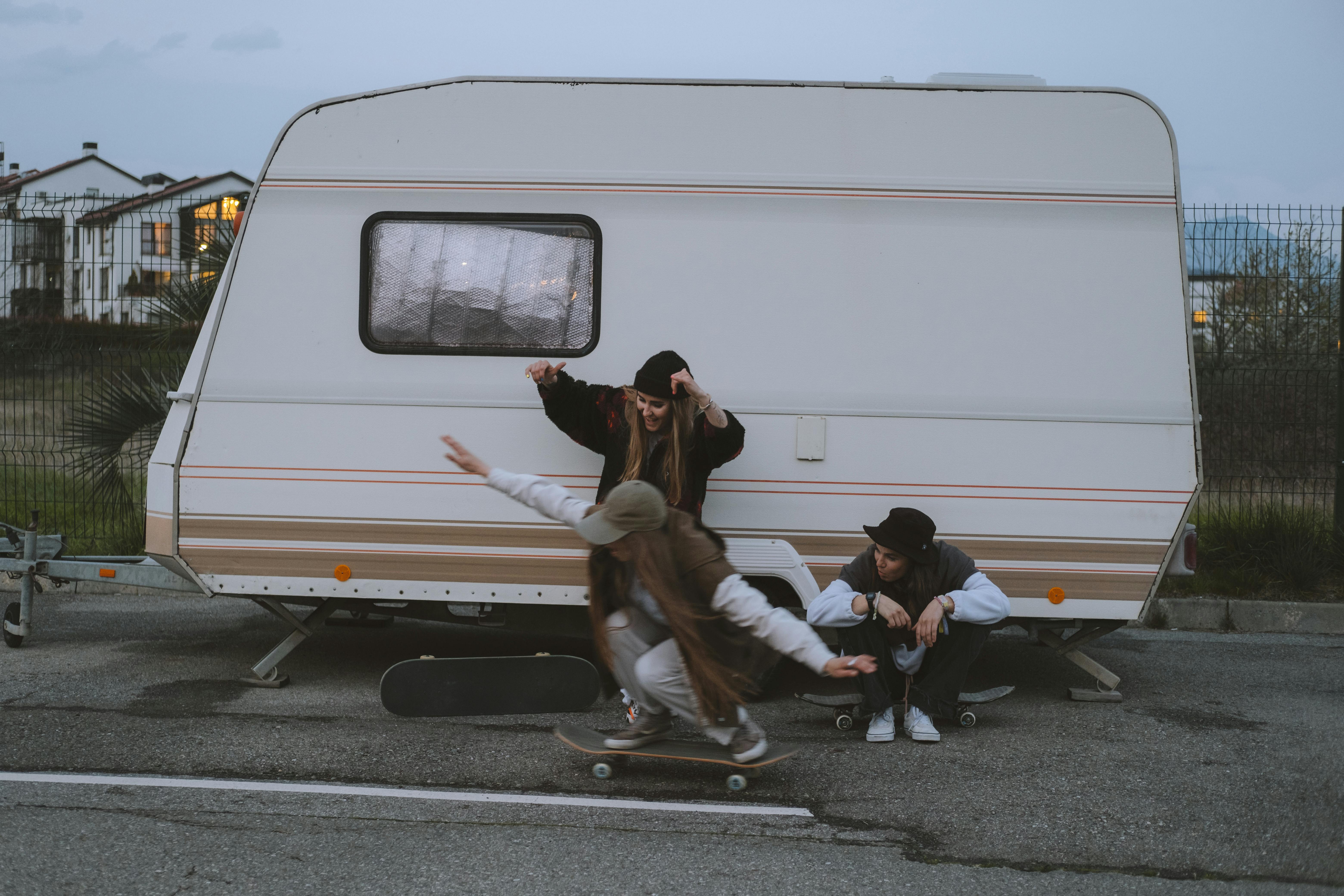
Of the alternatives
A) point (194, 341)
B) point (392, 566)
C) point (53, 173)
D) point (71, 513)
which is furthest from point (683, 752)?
point (53, 173)

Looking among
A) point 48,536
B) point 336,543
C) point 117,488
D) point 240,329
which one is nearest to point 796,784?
point 336,543

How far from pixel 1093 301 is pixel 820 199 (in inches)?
54.7

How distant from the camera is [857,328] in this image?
5.32 m

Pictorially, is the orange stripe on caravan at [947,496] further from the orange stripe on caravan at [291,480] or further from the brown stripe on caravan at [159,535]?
the brown stripe on caravan at [159,535]

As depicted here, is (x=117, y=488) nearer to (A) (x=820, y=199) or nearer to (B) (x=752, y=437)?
(B) (x=752, y=437)

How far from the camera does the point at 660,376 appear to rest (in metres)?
4.83

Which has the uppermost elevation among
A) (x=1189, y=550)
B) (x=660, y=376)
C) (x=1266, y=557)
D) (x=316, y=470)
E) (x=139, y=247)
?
(x=139, y=247)

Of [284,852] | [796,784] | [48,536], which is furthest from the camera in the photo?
[48,536]

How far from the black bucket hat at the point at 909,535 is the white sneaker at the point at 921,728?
2.28 ft

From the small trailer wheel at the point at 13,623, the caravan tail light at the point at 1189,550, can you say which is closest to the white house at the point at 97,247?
the small trailer wheel at the point at 13,623

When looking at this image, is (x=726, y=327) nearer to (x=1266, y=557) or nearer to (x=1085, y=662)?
(x=1085, y=662)

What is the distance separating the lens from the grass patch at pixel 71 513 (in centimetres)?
843

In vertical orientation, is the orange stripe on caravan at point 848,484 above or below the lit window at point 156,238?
below

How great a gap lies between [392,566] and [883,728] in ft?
7.95
